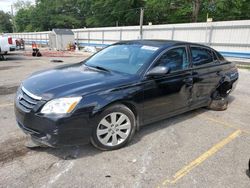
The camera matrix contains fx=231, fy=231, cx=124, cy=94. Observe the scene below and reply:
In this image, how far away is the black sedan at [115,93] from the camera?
2.87m

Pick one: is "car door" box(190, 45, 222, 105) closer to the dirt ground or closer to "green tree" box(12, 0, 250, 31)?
the dirt ground

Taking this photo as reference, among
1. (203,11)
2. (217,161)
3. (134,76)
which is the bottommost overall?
(217,161)

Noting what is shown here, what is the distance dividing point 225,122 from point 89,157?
2.87 metres

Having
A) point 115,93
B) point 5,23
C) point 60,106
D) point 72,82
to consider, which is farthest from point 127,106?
point 5,23

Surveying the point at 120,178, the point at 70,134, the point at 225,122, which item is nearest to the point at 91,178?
the point at 120,178

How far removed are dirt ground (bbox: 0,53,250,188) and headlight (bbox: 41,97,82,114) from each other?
2.30 feet

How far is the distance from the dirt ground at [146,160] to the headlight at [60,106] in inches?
27.6

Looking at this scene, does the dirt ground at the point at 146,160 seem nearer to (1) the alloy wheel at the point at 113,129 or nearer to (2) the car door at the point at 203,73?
(1) the alloy wheel at the point at 113,129

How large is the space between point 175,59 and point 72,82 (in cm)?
189

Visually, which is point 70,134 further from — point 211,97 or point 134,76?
point 211,97

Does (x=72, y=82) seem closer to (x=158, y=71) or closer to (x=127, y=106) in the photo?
(x=127, y=106)

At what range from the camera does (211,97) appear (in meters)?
4.97

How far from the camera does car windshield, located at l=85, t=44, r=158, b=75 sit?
12.3 ft

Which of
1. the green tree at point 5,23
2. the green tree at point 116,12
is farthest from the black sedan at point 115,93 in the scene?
the green tree at point 5,23
